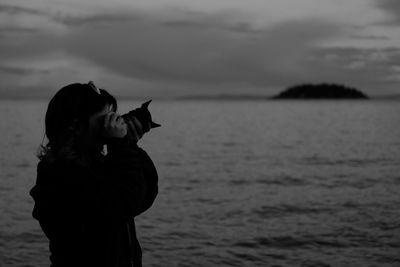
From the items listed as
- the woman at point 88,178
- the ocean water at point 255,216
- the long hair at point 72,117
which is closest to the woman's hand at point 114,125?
the woman at point 88,178

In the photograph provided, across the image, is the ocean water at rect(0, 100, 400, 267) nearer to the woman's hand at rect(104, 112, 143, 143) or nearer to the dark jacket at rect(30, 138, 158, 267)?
the dark jacket at rect(30, 138, 158, 267)

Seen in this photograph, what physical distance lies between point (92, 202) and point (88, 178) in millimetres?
101

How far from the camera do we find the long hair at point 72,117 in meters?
2.31

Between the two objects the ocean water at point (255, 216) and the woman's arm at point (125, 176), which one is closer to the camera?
the woman's arm at point (125, 176)

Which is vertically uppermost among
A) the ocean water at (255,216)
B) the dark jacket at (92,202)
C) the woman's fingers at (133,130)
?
the woman's fingers at (133,130)

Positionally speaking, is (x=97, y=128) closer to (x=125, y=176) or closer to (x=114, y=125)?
(x=114, y=125)

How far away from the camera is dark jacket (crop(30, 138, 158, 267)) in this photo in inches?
87.2

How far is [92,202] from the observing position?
2209mm

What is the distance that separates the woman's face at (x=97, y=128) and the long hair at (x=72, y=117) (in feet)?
0.06

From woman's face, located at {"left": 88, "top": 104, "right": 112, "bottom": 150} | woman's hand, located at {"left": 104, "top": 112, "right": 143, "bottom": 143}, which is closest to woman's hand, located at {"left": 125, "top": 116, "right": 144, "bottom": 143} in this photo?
woman's hand, located at {"left": 104, "top": 112, "right": 143, "bottom": 143}

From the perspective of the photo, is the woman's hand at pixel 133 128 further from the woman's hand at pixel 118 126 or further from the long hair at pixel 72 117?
the long hair at pixel 72 117

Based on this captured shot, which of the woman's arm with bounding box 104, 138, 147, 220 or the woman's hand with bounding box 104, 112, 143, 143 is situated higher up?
the woman's hand with bounding box 104, 112, 143, 143

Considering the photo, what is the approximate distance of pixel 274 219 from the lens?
1288cm

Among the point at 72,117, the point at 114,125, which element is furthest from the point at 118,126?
the point at 72,117
